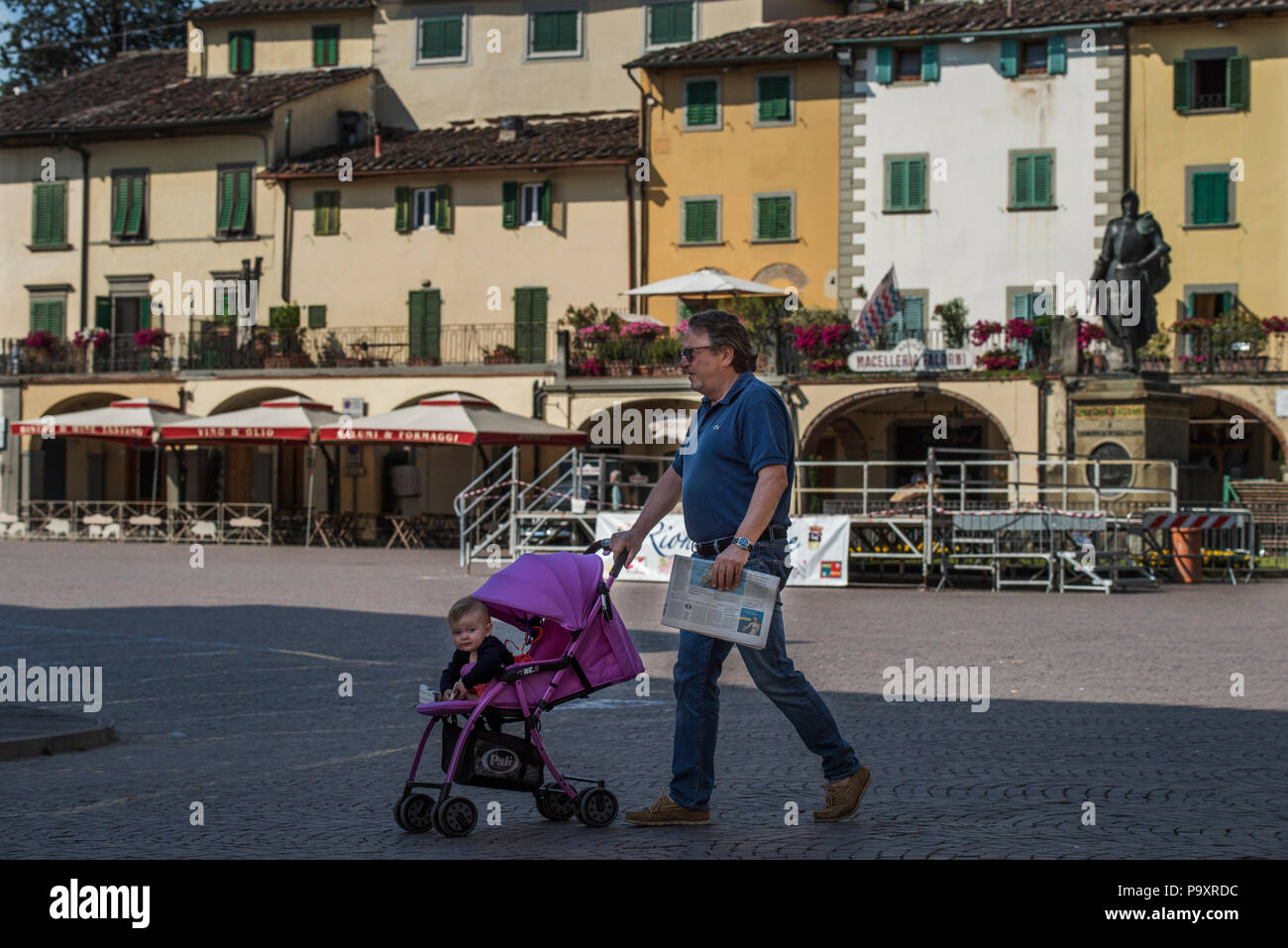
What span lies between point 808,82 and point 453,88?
10.4 metres

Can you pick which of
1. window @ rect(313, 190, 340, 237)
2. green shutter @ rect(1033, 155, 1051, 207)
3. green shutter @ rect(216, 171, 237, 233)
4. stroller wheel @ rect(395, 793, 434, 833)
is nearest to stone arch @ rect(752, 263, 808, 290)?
green shutter @ rect(1033, 155, 1051, 207)

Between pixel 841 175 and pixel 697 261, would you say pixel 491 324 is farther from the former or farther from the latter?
pixel 841 175

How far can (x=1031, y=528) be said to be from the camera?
900 inches

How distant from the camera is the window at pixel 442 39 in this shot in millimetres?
45562

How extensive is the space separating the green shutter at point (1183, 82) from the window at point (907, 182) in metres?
5.55

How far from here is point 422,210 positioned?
42.7 meters

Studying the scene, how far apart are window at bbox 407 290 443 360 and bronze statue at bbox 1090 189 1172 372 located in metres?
19.5

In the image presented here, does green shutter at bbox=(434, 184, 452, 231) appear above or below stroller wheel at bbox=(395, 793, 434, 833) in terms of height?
above

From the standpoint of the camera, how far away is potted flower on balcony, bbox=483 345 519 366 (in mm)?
40031

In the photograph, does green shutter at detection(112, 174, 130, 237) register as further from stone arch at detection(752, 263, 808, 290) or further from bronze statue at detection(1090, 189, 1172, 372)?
bronze statue at detection(1090, 189, 1172, 372)

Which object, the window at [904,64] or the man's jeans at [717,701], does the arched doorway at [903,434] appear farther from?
the man's jeans at [717,701]


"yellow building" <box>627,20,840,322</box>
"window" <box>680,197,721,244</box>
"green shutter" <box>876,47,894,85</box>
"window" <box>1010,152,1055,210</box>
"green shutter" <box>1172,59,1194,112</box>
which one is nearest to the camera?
"green shutter" <box>1172,59,1194,112</box>

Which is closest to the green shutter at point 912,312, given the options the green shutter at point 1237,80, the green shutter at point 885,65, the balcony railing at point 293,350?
the green shutter at point 885,65
